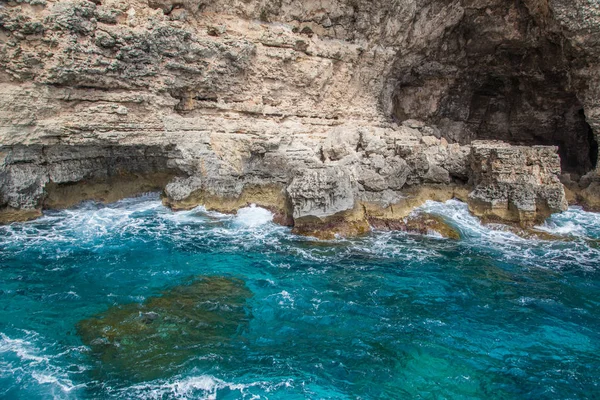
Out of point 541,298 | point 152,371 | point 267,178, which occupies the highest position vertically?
point 267,178

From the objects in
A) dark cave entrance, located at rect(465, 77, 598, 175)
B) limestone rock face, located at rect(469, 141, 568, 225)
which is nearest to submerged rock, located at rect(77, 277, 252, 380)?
limestone rock face, located at rect(469, 141, 568, 225)

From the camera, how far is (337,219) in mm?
17047

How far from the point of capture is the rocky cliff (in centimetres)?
1705

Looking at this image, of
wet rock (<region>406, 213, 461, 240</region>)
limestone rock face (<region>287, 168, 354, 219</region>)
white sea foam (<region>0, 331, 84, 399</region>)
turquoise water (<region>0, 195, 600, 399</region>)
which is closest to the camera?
white sea foam (<region>0, 331, 84, 399</region>)

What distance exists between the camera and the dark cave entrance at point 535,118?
26688mm

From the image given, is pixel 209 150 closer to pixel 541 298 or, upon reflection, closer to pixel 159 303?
pixel 159 303

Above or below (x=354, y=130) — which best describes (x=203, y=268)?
below

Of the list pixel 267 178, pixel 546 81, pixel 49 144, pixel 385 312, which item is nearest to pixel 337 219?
pixel 267 178

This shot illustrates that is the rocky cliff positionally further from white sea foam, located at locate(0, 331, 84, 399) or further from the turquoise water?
white sea foam, located at locate(0, 331, 84, 399)

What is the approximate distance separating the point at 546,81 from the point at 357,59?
12.2 m

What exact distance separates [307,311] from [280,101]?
546 inches

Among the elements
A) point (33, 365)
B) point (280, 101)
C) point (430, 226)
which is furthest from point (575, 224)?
point (33, 365)

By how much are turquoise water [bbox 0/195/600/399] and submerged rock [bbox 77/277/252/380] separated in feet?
0.19

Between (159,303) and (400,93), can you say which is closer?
(159,303)
